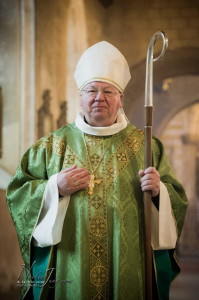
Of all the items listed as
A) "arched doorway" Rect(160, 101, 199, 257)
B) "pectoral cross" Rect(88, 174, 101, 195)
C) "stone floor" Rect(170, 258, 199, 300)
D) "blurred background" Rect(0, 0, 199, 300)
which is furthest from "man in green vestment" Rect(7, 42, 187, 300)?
"arched doorway" Rect(160, 101, 199, 257)

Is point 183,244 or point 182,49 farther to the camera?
point 183,244

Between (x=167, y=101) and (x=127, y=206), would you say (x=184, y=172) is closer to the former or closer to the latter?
(x=167, y=101)

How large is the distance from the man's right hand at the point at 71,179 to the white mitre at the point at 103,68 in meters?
0.60

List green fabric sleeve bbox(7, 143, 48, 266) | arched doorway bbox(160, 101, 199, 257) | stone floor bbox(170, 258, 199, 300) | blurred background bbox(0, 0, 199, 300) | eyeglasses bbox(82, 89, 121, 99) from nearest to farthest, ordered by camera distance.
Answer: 1. green fabric sleeve bbox(7, 143, 48, 266)
2. eyeglasses bbox(82, 89, 121, 99)
3. blurred background bbox(0, 0, 199, 300)
4. stone floor bbox(170, 258, 199, 300)
5. arched doorway bbox(160, 101, 199, 257)

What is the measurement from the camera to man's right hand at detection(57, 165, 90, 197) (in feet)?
9.99

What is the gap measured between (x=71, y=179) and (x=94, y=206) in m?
0.24

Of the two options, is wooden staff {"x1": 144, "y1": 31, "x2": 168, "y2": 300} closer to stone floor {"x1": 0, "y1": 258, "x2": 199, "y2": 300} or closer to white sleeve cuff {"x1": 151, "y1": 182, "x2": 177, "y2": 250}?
white sleeve cuff {"x1": 151, "y1": 182, "x2": 177, "y2": 250}

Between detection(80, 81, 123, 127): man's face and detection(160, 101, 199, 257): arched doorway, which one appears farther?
detection(160, 101, 199, 257): arched doorway

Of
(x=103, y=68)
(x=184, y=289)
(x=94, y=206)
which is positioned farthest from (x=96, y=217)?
(x=184, y=289)

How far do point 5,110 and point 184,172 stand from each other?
28.3 ft

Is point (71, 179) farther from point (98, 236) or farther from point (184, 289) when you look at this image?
point (184, 289)

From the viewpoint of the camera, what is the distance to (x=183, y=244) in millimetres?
12586

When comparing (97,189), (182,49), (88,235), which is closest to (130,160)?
(97,189)

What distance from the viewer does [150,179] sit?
3.07 metres
